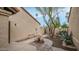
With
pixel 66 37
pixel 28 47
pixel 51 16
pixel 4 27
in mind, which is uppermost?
pixel 51 16

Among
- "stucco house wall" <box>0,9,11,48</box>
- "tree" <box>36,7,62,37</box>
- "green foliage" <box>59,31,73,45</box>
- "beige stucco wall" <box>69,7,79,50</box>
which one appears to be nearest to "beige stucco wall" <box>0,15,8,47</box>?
"stucco house wall" <box>0,9,11,48</box>

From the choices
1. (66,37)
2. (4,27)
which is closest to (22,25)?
(4,27)

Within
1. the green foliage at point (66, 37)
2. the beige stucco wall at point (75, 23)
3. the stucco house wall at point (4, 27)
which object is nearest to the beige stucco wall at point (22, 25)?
the stucco house wall at point (4, 27)

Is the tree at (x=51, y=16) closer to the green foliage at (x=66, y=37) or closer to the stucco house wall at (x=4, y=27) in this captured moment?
the green foliage at (x=66, y=37)

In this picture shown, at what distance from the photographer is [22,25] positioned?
2.28 metres

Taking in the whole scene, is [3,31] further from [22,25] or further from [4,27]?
[22,25]

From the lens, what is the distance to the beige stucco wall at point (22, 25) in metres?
2.27

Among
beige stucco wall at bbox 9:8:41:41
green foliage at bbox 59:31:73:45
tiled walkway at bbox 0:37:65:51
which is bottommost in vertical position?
tiled walkway at bbox 0:37:65:51

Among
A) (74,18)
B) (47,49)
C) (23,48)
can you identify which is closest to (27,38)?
(23,48)

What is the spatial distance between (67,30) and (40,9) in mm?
414

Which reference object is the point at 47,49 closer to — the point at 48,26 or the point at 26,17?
the point at 48,26

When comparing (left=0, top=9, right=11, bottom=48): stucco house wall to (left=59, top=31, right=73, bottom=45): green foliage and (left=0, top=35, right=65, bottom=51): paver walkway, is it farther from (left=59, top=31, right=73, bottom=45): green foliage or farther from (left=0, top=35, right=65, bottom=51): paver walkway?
(left=59, top=31, right=73, bottom=45): green foliage

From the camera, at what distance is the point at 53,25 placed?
7.46ft

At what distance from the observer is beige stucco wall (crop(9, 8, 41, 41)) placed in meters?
2.27
